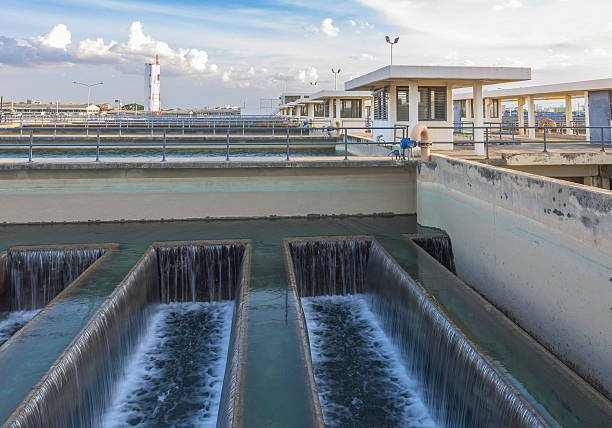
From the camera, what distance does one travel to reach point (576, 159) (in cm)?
1384

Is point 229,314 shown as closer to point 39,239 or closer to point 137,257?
point 137,257

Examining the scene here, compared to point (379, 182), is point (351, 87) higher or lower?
higher

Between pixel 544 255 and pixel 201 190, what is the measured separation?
969 cm

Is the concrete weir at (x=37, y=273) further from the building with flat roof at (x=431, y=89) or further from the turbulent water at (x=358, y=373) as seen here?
the building with flat roof at (x=431, y=89)

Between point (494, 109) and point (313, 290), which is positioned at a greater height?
point (494, 109)

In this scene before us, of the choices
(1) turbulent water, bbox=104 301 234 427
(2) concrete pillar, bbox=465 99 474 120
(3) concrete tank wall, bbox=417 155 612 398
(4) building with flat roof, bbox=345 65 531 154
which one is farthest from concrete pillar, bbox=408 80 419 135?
(2) concrete pillar, bbox=465 99 474 120

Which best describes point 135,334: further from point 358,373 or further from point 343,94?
point 343,94

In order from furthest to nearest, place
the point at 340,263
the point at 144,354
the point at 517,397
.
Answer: the point at 340,263, the point at 144,354, the point at 517,397

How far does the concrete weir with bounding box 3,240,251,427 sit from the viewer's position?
5.65m

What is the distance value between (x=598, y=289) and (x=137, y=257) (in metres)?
8.99

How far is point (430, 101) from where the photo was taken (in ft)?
60.0

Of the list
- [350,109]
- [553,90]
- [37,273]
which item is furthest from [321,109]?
[37,273]

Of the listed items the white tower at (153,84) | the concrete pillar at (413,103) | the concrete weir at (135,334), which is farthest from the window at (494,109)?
the white tower at (153,84)

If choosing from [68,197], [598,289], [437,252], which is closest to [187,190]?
[68,197]
